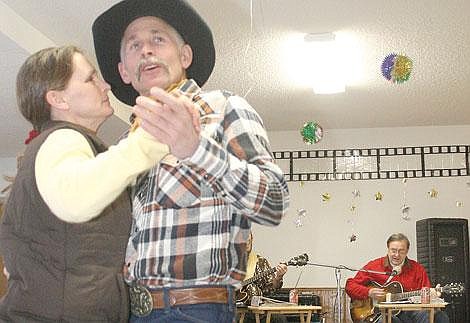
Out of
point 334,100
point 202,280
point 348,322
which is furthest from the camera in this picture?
point 348,322

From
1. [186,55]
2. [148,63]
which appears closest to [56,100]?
[148,63]

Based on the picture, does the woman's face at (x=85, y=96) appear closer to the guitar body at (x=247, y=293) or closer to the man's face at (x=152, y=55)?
the man's face at (x=152, y=55)

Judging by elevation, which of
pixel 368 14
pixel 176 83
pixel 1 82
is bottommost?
pixel 176 83

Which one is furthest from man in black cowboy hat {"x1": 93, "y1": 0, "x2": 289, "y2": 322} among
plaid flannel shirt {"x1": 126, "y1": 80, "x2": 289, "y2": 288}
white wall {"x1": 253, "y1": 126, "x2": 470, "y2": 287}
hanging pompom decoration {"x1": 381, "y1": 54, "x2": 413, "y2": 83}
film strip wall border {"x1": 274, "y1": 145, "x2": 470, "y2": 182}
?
film strip wall border {"x1": 274, "y1": 145, "x2": 470, "y2": 182}

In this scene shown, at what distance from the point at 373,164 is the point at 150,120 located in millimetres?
8300

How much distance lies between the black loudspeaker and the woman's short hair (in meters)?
7.47

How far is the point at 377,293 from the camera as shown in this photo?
24.2ft

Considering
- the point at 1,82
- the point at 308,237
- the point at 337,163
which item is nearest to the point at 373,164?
the point at 337,163

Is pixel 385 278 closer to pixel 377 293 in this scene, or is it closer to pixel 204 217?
pixel 377 293

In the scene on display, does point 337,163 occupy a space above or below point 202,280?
above

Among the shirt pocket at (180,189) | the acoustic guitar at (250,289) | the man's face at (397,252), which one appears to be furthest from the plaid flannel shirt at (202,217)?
the man's face at (397,252)

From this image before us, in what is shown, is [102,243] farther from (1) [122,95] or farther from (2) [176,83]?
(1) [122,95]

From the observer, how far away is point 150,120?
1.22 metres

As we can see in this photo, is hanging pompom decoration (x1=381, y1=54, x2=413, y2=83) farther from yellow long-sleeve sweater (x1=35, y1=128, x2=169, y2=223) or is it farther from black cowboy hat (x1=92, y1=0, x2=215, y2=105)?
yellow long-sleeve sweater (x1=35, y1=128, x2=169, y2=223)
